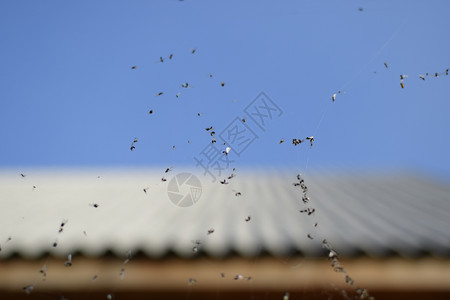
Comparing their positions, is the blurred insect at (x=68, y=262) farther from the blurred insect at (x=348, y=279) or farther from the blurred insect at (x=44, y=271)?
the blurred insect at (x=348, y=279)

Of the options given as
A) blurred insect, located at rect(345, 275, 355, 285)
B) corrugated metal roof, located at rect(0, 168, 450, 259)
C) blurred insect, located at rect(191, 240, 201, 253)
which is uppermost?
corrugated metal roof, located at rect(0, 168, 450, 259)

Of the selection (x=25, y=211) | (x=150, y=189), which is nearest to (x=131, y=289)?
(x=25, y=211)

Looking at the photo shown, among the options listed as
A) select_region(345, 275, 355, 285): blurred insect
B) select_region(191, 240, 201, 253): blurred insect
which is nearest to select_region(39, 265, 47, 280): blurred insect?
select_region(191, 240, 201, 253): blurred insect

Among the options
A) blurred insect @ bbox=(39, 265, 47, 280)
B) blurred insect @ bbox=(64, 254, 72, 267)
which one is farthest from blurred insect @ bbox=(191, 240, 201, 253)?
blurred insect @ bbox=(39, 265, 47, 280)

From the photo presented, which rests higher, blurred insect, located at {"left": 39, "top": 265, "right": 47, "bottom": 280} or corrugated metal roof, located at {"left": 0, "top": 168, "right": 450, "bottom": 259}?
corrugated metal roof, located at {"left": 0, "top": 168, "right": 450, "bottom": 259}

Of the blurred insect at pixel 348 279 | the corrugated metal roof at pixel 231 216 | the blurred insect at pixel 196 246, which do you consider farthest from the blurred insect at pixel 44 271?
the blurred insect at pixel 348 279

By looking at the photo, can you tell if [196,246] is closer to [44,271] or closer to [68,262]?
[68,262]

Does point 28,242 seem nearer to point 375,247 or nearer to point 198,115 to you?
point 198,115

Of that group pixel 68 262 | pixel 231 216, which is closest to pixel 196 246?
pixel 68 262

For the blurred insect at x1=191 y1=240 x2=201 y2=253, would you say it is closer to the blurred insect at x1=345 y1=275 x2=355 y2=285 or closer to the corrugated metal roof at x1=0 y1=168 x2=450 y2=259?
the corrugated metal roof at x1=0 y1=168 x2=450 y2=259

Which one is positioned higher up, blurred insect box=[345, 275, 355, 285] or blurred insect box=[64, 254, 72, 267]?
blurred insect box=[64, 254, 72, 267]
